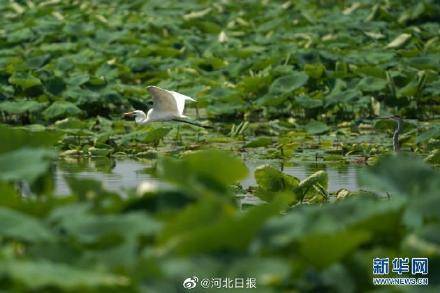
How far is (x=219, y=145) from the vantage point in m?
7.94

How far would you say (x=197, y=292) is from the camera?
8.56 feet

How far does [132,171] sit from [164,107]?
0.97 m

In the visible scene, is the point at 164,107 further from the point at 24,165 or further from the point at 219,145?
the point at 24,165

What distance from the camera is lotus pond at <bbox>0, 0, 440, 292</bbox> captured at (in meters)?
2.44

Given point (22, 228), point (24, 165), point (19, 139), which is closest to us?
point (22, 228)

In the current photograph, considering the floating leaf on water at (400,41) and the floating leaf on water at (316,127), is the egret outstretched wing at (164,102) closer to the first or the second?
the floating leaf on water at (316,127)

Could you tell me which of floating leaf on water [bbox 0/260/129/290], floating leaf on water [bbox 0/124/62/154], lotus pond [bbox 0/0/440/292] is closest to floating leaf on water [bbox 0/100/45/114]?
lotus pond [bbox 0/0/440/292]

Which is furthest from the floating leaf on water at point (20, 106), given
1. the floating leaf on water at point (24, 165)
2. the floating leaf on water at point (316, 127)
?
the floating leaf on water at point (24, 165)

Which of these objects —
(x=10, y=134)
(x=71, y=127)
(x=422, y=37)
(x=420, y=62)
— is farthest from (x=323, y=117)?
(x=10, y=134)

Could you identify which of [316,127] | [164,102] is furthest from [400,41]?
[164,102]

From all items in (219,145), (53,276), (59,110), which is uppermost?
(53,276)

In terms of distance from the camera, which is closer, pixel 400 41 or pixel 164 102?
pixel 164 102

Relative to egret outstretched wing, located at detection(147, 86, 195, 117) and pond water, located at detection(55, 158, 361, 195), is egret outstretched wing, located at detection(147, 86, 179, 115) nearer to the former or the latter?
egret outstretched wing, located at detection(147, 86, 195, 117)

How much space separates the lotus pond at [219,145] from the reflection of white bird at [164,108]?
166 millimetres
